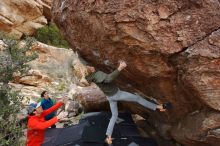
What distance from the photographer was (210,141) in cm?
1059

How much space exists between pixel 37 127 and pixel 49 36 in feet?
65.1

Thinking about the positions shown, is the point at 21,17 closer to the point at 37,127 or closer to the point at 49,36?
the point at 49,36

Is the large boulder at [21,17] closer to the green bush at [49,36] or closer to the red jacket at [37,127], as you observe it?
the green bush at [49,36]

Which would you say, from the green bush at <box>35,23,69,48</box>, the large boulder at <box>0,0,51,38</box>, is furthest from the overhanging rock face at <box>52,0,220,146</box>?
the green bush at <box>35,23,69,48</box>

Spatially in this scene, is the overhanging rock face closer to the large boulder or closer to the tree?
the tree

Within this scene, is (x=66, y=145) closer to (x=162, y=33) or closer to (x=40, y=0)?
(x=162, y=33)

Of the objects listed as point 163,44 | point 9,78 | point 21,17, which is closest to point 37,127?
point 9,78

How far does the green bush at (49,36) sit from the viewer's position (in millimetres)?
28906

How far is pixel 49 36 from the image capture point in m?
29.8

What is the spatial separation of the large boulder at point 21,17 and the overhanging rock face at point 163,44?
1588 centimetres

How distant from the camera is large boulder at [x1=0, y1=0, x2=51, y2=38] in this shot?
26406mm

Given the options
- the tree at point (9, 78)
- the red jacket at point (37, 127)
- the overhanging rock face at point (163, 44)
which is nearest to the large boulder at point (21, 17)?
the tree at point (9, 78)

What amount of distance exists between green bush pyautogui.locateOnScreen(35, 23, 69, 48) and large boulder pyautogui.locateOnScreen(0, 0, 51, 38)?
1.39ft

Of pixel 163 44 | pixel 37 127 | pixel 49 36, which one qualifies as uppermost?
pixel 163 44
